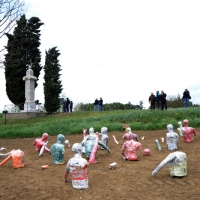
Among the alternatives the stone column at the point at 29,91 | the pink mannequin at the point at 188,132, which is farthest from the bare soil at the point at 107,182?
the stone column at the point at 29,91

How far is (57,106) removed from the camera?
33.9m

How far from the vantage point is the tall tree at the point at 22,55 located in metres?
33.8

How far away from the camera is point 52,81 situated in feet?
112

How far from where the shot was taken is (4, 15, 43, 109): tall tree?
111ft

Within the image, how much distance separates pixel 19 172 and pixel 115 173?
2511mm

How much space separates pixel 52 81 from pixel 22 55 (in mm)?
4983

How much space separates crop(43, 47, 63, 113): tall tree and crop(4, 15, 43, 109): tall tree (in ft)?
5.10

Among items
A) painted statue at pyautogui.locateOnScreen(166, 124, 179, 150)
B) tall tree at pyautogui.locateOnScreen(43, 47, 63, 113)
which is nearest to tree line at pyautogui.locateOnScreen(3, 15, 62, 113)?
tall tree at pyautogui.locateOnScreen(43, 47, 63, 113)

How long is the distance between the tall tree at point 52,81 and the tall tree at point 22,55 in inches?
61.3

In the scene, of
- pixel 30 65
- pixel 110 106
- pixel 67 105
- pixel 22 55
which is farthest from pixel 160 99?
pixel 22 55

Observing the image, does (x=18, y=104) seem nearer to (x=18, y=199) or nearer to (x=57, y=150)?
(x=57, y=150)

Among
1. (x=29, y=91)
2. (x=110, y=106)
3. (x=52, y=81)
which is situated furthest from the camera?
(x=110, y=106)

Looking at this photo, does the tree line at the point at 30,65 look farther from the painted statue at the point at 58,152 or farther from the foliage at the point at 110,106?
the painted statue at the point at 58,152

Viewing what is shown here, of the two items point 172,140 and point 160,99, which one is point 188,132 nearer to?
point 172,140
